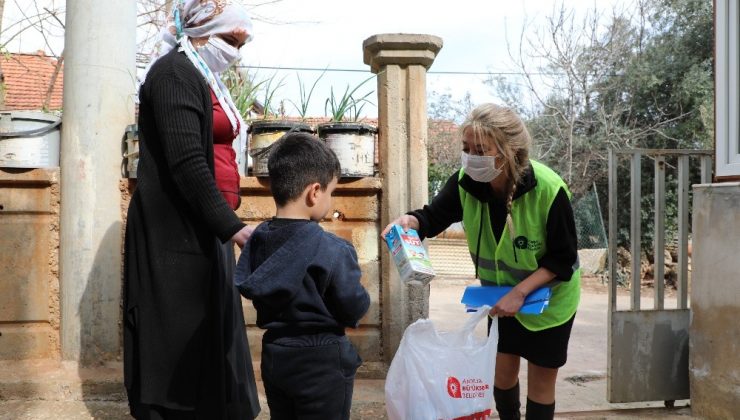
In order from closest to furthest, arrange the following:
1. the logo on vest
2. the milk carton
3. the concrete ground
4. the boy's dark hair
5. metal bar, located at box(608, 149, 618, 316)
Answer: the boy's dark hair, the milk carton, the logo on vest, the concrete ground, metal bar, located at box(608, 149, 618, 316)

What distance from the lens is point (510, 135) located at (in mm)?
2547

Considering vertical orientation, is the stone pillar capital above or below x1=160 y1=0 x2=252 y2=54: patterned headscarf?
above

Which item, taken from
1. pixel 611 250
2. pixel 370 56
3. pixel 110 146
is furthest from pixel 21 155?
pixel 611 250

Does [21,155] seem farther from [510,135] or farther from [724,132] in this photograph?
[724,132]

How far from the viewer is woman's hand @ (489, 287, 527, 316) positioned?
101 inches

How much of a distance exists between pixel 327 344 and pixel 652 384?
2799mm

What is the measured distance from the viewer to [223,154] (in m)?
2.44

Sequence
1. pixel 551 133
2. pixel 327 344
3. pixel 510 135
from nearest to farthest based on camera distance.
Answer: pixel 327 344 → pixel 510 135 → pixel 551 133

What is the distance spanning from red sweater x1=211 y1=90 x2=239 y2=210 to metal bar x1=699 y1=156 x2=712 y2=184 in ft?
9.97

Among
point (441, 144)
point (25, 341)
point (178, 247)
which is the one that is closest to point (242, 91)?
point (25, 341)

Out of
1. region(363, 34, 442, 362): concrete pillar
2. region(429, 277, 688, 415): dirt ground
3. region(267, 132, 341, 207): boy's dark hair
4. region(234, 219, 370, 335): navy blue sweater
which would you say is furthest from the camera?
region(429, 277, 688, 415): dirt ground

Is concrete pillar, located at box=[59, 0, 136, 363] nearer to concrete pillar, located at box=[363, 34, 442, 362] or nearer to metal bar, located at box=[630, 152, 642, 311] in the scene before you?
concrete pillar, located at box=[363, 34, 442, 362]

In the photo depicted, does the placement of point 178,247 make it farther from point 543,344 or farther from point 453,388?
point 543,344

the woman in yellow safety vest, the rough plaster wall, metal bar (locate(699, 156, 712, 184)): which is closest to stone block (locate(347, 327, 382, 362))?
the woman in yellow safety vest
